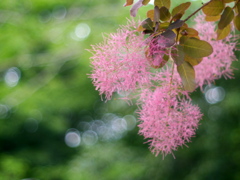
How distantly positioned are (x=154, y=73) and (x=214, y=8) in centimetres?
15

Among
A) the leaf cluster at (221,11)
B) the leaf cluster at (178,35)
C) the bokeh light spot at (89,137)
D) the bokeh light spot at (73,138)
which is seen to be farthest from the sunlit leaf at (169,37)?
the bokeh light spot at (73,138)

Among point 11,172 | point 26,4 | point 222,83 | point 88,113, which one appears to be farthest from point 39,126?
point 222,83

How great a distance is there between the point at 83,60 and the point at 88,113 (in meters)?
1.76

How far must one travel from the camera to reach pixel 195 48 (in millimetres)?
575

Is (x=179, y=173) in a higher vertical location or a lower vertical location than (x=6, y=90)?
lower

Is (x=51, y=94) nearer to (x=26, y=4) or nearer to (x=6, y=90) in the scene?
(x=6, y=90)

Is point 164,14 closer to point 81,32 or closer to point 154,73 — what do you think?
point 154,73

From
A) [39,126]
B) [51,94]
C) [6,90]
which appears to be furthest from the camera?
[39,126]

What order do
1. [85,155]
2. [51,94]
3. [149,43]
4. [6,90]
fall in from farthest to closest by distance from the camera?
[85,155], [51,94], [6,90], [149,43]

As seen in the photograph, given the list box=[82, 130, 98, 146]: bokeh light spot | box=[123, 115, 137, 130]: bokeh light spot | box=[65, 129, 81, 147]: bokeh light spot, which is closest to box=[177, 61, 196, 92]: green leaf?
box=[123, 115, 137, 130]: bokeh light spot

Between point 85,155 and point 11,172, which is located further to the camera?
point 85,155

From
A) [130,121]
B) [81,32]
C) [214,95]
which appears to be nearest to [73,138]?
[130,121]

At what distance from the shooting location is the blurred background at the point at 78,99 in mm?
2625

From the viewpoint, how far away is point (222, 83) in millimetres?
3023
